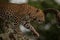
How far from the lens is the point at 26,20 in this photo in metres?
1.65

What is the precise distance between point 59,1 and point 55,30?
0.65 m

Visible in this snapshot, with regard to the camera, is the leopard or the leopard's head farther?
the leopard's head

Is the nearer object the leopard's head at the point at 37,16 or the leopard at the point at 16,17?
the leopard at the point at 16,17

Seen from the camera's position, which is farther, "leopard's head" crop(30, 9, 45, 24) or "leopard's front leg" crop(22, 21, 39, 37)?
"leopard's head" crop(30, 9, 45, 24)

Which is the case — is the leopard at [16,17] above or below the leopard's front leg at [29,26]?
above

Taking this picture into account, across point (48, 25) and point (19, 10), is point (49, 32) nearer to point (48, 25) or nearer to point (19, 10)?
point (48, 25)

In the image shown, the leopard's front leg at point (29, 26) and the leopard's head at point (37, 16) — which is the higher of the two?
the leopard's head at point (37, 16)

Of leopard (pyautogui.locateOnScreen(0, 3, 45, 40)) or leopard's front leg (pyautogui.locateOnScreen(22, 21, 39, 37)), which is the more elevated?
leopard (pyautogui.locateOnScreen(0, 3, 45, 40))

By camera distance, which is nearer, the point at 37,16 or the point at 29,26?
the point at 29,26

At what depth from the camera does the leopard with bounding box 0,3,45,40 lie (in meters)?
1.58

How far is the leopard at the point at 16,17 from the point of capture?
158 centimetres

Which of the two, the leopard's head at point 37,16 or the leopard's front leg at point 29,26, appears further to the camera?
→ the leopard's head at point 37,16

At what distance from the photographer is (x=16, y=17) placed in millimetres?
1646

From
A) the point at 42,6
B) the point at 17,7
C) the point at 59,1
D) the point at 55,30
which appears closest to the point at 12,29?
the point at 17,7
